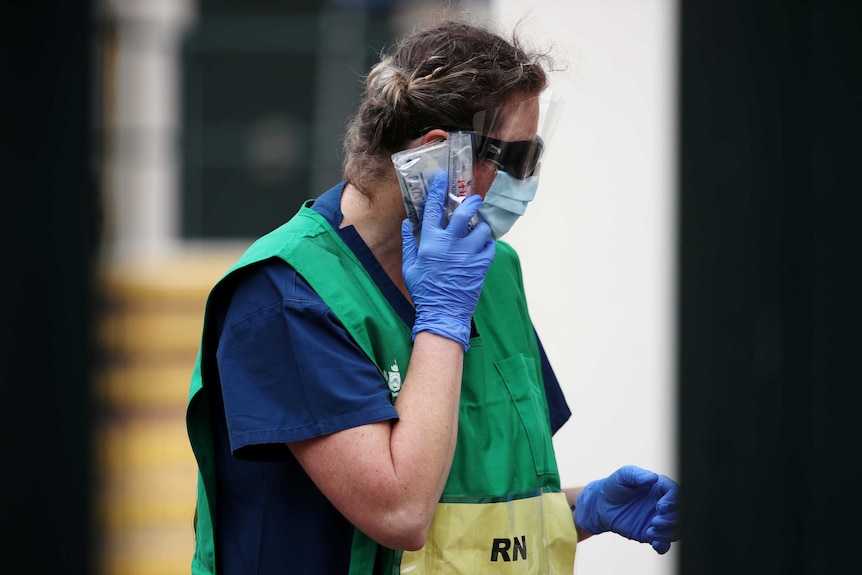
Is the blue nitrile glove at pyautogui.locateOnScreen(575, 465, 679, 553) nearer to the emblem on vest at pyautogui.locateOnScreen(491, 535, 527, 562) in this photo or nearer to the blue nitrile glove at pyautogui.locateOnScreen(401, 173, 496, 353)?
the emblem on vest at pyautogui.locateOnScreen(491, 535, 527, 562)

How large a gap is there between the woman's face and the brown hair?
0.07 ft

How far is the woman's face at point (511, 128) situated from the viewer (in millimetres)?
1773

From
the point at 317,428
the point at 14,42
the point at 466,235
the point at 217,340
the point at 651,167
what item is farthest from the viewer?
the point at 651,167

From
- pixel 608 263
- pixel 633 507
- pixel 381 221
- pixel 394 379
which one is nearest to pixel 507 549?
pixel 394 379

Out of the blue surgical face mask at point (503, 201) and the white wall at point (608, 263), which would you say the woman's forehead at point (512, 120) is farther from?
the white wall at point (608, 263)

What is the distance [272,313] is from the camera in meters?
1.50

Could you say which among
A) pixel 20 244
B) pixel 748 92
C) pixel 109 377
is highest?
pixel 748 92

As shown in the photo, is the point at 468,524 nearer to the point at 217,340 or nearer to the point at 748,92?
the point at 217,340

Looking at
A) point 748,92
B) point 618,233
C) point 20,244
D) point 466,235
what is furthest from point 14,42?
point 618,233

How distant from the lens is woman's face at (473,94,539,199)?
5.82ft

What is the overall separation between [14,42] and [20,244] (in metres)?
0.16

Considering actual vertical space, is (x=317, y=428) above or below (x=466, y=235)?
below

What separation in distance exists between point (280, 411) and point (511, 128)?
28.2 inches

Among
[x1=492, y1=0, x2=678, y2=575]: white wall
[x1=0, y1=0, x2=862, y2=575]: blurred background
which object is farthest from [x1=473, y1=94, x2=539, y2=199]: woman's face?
[x1=492, y1=0, x2=678, y2=575]: white wall
